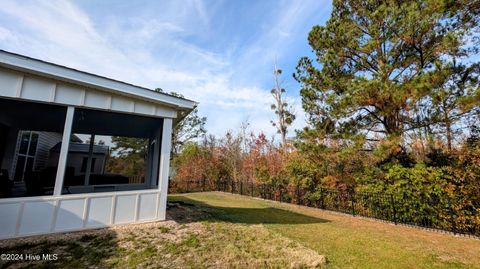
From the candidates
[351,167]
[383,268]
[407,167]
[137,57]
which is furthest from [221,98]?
[383,268]

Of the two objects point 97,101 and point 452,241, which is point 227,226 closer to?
point 97,101

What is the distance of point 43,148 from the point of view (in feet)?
35.9

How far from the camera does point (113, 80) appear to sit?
5441 mm

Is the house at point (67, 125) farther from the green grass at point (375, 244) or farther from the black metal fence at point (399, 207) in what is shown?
the black metal fence at point (399, 207)

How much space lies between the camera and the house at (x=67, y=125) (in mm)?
4500

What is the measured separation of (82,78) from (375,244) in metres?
7.72

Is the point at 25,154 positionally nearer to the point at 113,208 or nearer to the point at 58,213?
the point at 58,213

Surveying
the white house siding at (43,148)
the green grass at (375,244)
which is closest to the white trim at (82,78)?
the green grass at (375,244)

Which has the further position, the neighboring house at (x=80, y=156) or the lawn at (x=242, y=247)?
the neighboring house at (x=80, y=156)

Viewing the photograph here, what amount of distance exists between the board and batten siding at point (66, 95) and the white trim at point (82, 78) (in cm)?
16

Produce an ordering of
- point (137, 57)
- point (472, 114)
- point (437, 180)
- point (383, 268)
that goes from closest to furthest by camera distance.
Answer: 1. point (383, 268)
2. point (437, 180)
3. point (472, 114)
4. point (137, 57)

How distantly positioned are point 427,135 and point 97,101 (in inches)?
439

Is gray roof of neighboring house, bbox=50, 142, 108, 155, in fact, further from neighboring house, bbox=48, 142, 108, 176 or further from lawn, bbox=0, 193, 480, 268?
lawn, bbox=0, 193, 480, 268

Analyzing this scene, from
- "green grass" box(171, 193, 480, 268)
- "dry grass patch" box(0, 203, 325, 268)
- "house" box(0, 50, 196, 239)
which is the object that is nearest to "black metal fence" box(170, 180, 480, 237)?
"green grass" box(171, 193, 480, 268)
